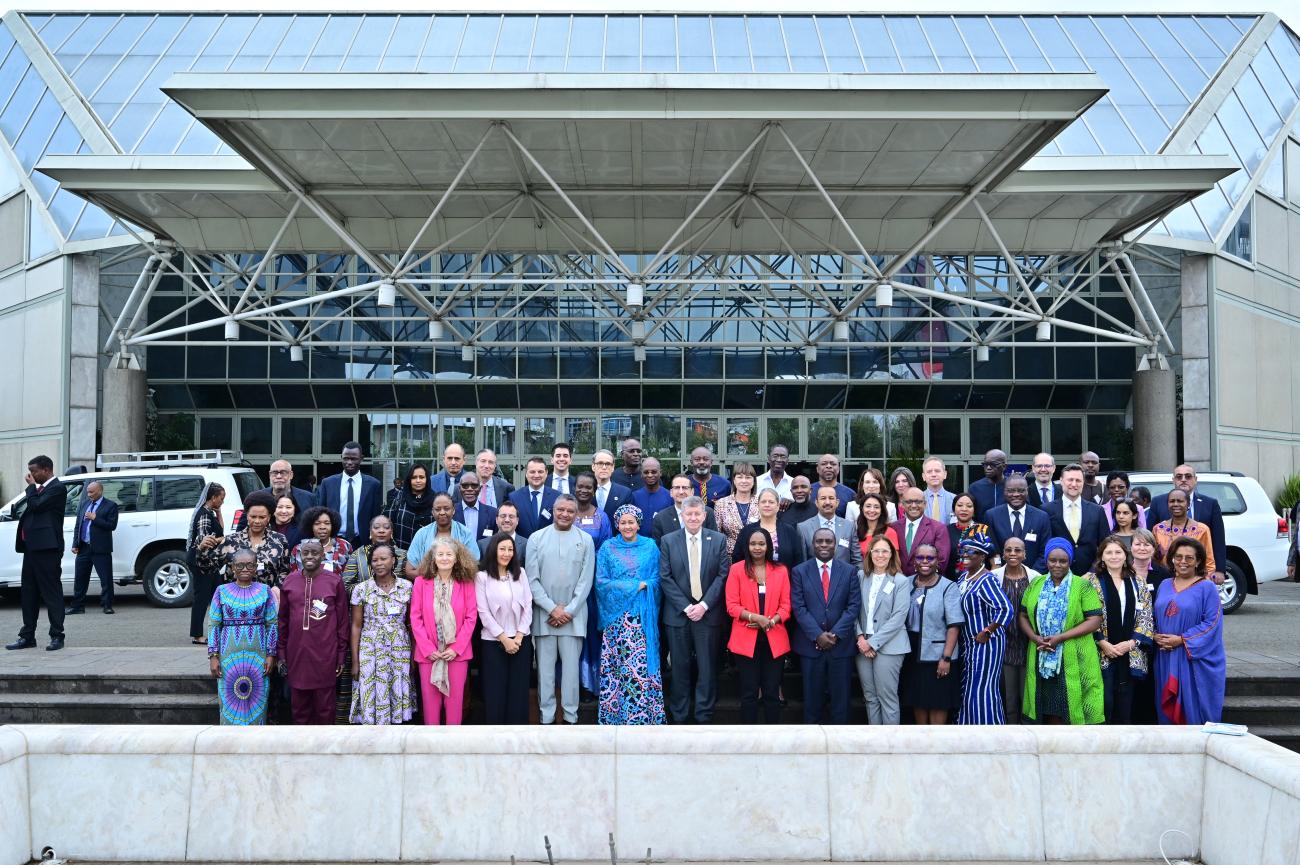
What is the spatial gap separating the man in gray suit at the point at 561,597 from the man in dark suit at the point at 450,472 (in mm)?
1753

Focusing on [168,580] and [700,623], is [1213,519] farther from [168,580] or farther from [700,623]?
[168,580]

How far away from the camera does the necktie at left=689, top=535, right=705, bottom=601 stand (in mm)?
7465

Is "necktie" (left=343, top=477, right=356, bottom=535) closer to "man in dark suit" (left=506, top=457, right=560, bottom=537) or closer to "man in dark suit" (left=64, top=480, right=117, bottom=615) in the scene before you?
"man in dark suit" (left=506, top=457, right=560, bottom=537)

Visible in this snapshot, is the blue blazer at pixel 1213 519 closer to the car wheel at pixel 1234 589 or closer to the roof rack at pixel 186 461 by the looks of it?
the car wheel at pixel 1234 589

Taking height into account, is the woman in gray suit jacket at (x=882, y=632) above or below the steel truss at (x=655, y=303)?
below

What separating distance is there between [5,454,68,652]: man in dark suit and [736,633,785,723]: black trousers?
6485 millimetres

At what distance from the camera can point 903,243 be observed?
17594 mm

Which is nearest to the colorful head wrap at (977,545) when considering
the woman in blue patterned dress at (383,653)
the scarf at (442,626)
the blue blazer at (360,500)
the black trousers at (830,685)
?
the black trousers at (830,685)

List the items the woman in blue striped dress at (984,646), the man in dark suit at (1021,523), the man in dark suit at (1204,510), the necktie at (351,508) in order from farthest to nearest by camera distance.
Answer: the necktie at (351,508), the man in dark suit at (1204,510), the man in dark suit at (1021,523), the woman in blue striped dress at (984,646)

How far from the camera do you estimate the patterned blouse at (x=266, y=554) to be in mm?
7691

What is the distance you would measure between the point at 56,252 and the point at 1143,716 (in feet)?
69.8

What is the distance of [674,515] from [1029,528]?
2797 millimetres

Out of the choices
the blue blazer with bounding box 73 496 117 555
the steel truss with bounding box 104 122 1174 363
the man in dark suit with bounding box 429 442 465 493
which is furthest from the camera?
the steel truss with bounding box 104 122 1174 363

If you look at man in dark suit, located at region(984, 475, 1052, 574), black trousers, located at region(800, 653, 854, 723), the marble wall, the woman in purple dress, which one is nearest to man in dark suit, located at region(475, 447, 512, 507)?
black trousers, located at region(800, 653, 854, 723)
